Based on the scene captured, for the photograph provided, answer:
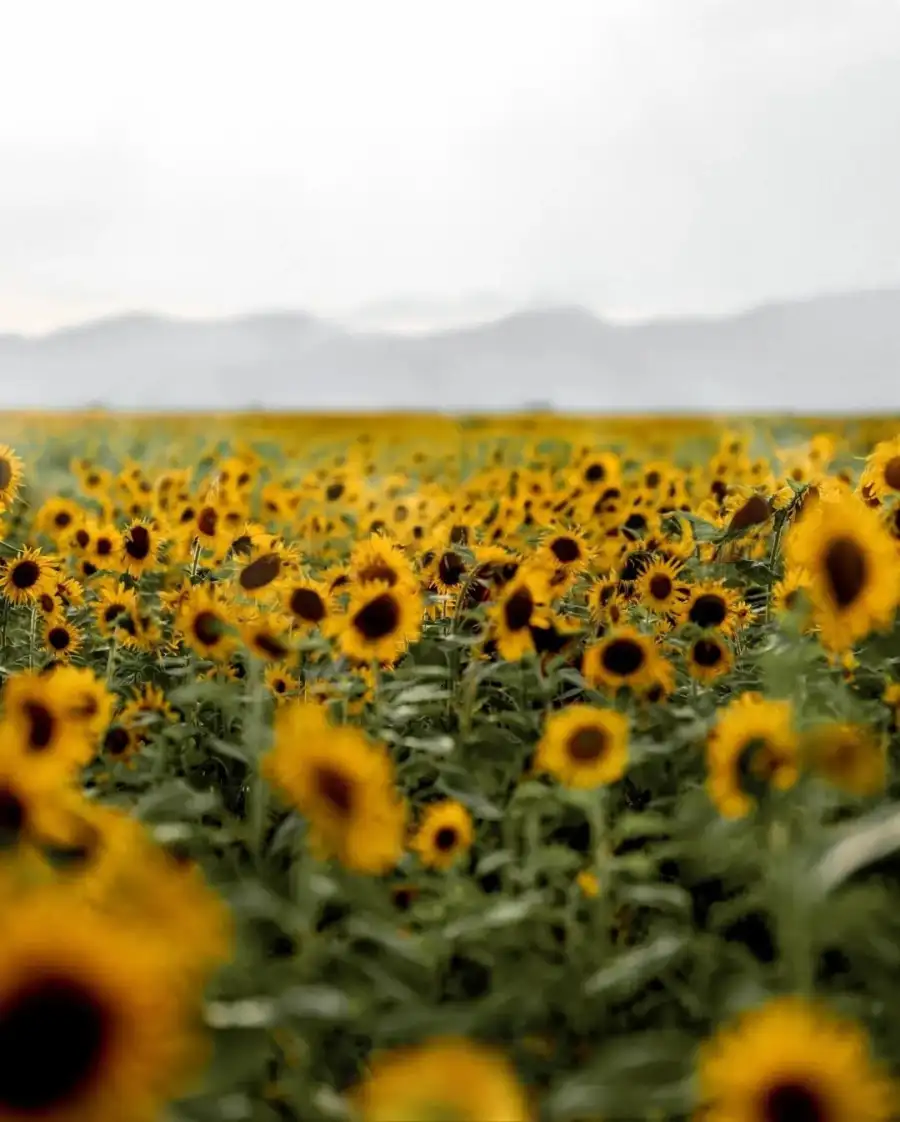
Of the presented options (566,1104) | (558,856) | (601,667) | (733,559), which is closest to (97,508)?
(733,559)

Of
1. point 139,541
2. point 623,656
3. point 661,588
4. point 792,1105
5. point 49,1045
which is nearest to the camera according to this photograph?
point 49,1045

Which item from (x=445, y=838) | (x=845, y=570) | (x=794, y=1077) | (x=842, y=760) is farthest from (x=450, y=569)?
(x=794, y=1077)

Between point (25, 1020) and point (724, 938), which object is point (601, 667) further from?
point (25, 1020)

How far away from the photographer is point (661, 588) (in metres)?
3.05

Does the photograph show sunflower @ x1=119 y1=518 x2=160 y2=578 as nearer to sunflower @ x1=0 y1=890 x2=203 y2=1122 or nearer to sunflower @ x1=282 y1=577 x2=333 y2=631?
sunflower @ x1=282 y1=577 x2=333 y2=631

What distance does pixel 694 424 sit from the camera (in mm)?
21406

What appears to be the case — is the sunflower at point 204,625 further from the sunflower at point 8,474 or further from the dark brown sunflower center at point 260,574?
the sunflower at point 8,474

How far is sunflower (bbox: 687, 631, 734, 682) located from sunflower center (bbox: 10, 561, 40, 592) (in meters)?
1.64

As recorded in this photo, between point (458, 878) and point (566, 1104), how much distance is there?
578 mm

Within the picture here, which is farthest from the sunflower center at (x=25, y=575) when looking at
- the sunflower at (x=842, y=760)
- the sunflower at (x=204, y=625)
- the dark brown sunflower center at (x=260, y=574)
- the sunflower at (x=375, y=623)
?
the sunflower at (x=842, y=760)

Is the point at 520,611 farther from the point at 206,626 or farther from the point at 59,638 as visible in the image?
the point at 59,638

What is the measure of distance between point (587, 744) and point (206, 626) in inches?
40.3

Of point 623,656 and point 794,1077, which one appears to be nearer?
point 794,1077

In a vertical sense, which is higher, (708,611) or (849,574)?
(849,574)
